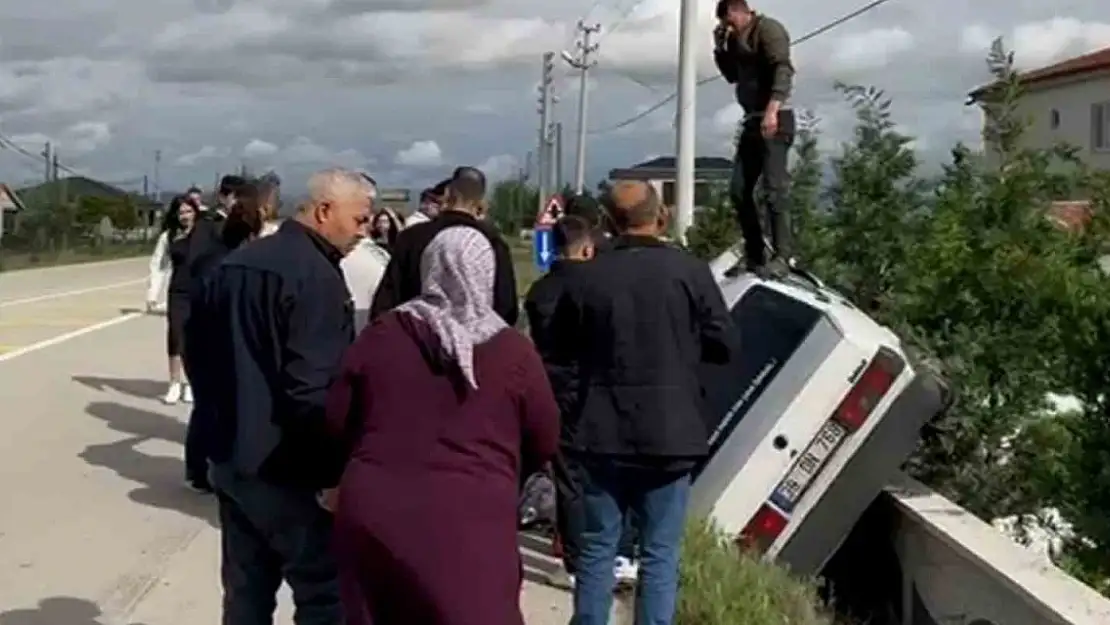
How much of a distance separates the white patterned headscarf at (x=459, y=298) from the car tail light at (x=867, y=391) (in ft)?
10.3

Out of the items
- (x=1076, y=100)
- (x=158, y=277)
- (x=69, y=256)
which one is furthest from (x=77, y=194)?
(x=158, y=277)

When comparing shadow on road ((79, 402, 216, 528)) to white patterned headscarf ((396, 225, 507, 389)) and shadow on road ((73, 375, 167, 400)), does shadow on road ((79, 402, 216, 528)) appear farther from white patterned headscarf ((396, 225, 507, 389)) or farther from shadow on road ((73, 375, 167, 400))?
white patterned headscarf ((396, 225, 507, 389))

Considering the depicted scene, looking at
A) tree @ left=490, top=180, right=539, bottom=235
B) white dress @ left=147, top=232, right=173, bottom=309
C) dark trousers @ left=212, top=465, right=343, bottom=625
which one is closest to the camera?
dark trousers @ left=212, top=465, right=343, bottom=625

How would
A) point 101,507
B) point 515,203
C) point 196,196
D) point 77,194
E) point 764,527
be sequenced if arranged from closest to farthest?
1. point 764,527
2. point 101,507
3. point 196,196
4. point 515,203
5. point 77,194

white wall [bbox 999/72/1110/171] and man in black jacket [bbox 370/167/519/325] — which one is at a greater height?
white wall [bbox 999/72/1110/171]

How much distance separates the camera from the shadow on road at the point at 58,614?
724 centimetres

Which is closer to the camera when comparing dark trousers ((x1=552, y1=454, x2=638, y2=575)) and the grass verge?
dark trousers ((x1=552, y1=454, x2=638, y2=575))

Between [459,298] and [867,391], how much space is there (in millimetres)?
3323

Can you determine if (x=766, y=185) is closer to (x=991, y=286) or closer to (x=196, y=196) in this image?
(x=991, y=286)

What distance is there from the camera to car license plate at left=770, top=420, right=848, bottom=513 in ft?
23.9

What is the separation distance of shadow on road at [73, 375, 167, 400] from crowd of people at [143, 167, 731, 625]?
834cm

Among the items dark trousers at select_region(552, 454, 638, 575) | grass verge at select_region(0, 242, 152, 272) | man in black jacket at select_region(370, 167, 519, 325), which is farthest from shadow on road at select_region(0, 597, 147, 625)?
grass verge at select_region(0, 242, 152, 272)

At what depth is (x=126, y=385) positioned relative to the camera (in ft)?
51.9

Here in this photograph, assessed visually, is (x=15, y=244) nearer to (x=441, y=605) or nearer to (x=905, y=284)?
(x=905, y=284)
